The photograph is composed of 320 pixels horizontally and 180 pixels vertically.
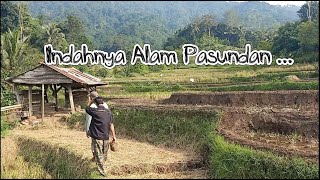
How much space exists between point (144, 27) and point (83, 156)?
4928 inches

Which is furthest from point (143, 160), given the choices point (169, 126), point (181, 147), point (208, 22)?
point (208, 22)

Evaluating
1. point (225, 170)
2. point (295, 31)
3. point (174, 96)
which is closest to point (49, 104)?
point (174, 96)

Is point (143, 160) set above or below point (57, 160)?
below

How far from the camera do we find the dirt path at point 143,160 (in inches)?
343

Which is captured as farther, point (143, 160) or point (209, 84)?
point (209, 84)

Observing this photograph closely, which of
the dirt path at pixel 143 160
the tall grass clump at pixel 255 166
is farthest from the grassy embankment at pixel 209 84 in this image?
the tall grass clump at pixel 255 166

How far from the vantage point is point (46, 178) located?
296 inches

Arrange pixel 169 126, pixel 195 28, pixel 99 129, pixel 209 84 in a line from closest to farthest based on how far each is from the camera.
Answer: pixel 99 129
pixel 169 126
pixel 209 84
pixel 195 28

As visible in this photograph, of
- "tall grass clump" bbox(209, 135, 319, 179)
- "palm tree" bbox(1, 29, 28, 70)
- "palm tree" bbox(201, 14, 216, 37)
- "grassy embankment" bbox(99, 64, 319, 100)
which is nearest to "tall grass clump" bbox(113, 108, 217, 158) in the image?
"tall grass clump" bbox(209, 135, 319, 179)

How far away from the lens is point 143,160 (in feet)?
31.2

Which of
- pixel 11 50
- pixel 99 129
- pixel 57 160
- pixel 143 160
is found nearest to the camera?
pixel 99 129

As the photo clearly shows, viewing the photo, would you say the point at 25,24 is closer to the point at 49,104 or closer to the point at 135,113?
the point at 49,104

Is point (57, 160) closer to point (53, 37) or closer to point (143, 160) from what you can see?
point (143, 160)

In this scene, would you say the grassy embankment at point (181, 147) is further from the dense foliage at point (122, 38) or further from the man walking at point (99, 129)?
the dense foliage at point (122, 38)
